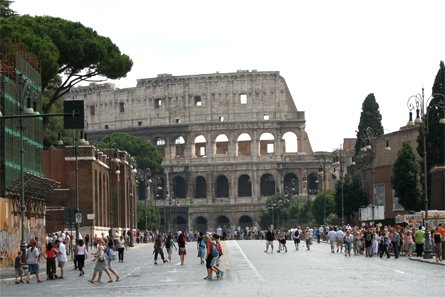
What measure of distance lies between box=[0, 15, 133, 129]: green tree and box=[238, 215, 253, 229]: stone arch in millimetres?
112149

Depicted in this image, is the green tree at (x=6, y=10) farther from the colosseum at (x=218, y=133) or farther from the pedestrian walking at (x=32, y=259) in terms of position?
the colosseum at (x=218, y=133)

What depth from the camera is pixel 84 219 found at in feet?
311

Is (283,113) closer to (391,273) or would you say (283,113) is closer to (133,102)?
(133,102)

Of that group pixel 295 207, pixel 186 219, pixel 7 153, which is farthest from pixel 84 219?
pixel 186 219

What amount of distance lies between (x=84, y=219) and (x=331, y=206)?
4508 cm

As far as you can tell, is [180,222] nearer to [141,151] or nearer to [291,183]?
[291,183]

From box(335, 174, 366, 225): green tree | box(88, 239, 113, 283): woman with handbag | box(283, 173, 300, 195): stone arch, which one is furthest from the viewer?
box(283, 173, 300, 195): stone arch

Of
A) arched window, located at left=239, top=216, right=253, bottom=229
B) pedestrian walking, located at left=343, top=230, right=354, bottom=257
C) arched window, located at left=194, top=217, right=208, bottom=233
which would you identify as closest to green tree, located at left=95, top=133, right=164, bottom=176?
arched window, located at left=194, top=217, right=208, bottom=233

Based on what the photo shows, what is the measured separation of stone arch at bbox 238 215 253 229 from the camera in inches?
7761

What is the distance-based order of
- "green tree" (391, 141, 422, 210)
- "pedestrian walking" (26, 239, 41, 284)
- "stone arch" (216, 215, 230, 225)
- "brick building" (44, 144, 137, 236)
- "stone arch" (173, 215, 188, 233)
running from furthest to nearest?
"stone arch" (216, 215, 230, 225) → "stone arch" (173, 215, 188, 233) → "brick building" (44, 144, 137, 236) → "green tree" (391, 141, 422, 210) → "pedestrian walking" (26, 239, 41, 284)

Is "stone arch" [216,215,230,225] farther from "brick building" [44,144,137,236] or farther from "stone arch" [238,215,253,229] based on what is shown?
"brick building" [44,144,137,236]

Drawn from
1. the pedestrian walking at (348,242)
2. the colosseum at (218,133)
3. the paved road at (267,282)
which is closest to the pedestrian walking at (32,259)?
the paved road at (267,282)

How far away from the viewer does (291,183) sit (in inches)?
7781

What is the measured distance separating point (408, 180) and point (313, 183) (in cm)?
10899
